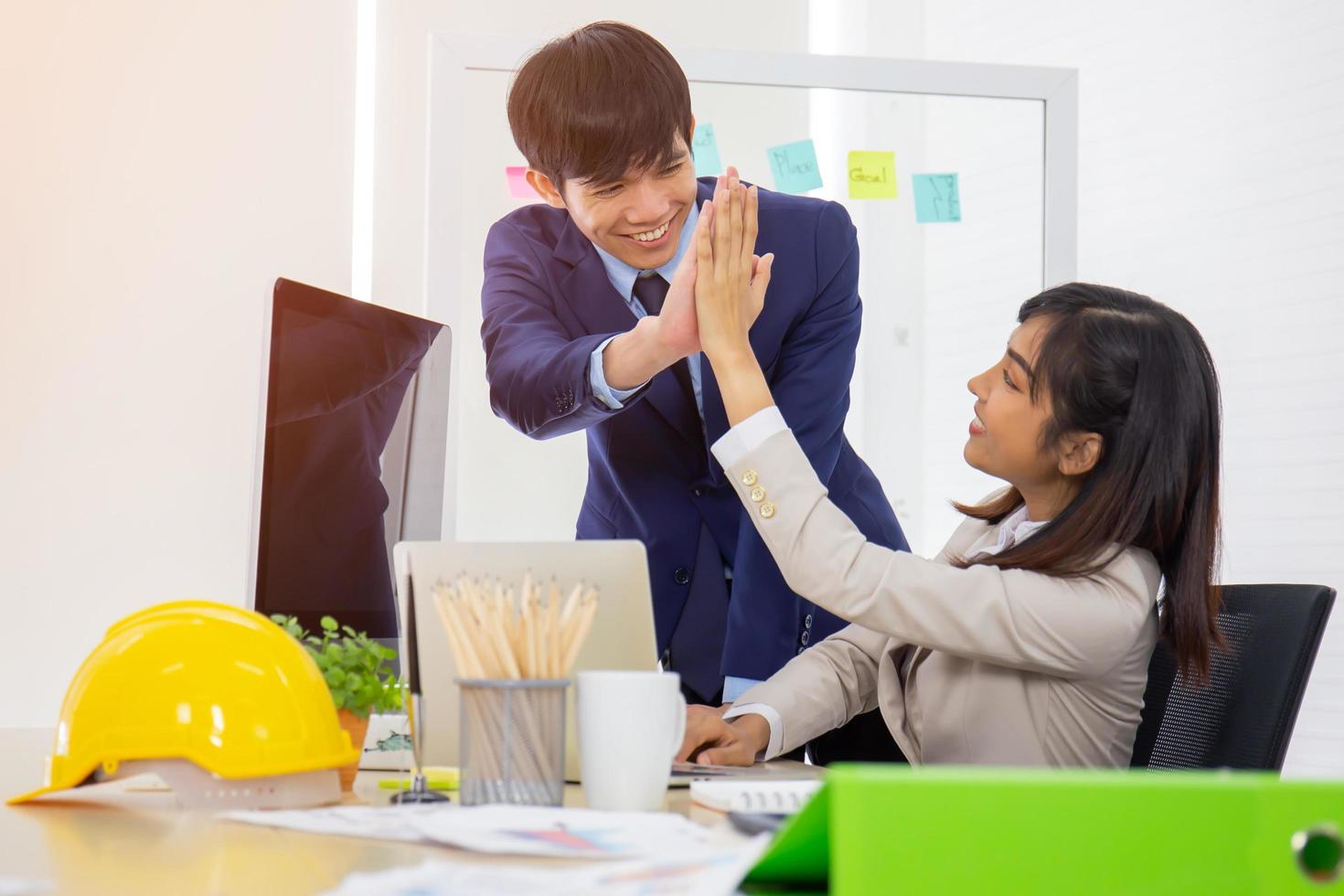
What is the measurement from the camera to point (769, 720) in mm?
1312

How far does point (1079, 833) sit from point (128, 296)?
2.80m

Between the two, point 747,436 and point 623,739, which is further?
point 747,436

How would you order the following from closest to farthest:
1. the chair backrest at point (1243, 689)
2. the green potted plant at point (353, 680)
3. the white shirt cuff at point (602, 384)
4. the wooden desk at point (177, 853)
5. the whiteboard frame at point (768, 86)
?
the wooden desk at point (177, 853) < the green potted plant at point (353, 680) < the chair backrest at point (1243, 689) < the white shirt cuff at point (602, 384) < the whiteboard frame at point (768, 86)

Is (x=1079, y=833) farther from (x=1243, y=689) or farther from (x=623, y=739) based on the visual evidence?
(x=1243, y=689)

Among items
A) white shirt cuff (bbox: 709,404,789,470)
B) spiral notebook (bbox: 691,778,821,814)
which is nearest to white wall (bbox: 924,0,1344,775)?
white shirt cuff (bbox: 709,404,789,470)

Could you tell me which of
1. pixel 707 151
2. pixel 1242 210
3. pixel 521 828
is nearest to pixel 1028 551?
pixel 521 828

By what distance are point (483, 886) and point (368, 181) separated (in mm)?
2607

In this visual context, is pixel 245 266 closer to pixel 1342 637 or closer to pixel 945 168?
pixel 945 168

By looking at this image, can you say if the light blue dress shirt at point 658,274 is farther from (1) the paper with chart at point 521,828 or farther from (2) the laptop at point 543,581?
(1) the paper with chart at point 521,828

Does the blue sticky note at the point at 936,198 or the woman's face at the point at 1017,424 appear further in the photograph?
the blue sticky note at the point at 936,198

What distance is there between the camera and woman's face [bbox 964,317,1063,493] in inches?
54.2

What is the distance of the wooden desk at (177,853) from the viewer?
0.61 metres

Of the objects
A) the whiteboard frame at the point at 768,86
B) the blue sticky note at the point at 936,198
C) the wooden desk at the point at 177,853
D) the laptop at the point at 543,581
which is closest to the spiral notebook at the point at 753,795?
the wooden desk at the point at 177,853

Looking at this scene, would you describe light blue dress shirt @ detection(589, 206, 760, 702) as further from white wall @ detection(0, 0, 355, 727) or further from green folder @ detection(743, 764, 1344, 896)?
white wall @ detection(0, 0, 355, 727)
